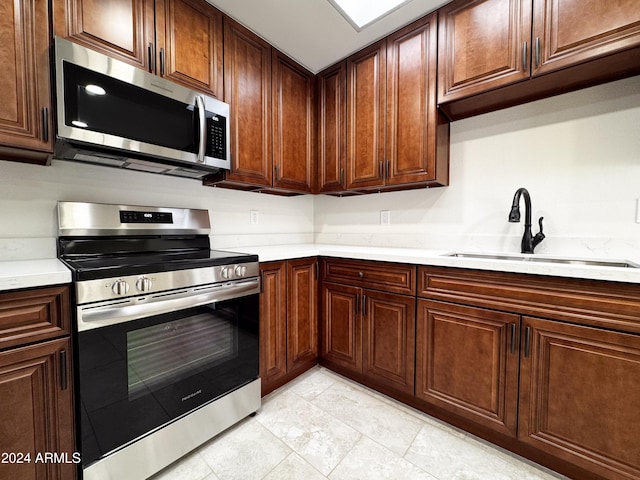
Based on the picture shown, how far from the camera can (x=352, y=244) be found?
2547mm

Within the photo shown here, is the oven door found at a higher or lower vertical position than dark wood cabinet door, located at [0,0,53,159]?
lower

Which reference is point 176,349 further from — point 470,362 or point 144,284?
point 470,362

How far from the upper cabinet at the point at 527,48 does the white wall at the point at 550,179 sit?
12 centimetres

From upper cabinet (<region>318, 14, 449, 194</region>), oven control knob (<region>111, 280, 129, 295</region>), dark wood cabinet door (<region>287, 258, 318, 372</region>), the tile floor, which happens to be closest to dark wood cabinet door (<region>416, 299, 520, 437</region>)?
the tile floor

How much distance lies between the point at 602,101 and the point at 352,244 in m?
1.81

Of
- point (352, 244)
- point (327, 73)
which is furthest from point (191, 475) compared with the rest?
point (327, 73)

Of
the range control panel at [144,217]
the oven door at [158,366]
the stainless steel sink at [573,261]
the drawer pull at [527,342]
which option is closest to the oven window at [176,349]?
the oven door at [158,366]

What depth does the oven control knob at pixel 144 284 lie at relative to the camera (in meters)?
1.12

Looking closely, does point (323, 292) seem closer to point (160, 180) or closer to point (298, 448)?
point (298, 448)

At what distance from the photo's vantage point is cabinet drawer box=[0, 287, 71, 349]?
2.93ft

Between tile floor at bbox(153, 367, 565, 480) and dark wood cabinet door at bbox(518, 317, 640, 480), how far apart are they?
0.72ft

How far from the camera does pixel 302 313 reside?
6.45ft

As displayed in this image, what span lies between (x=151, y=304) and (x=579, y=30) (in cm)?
231

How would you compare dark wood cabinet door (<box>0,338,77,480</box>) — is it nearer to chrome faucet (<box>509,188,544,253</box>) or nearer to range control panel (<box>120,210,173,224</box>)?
range control panel (<box>120,210,173,224</box>)
